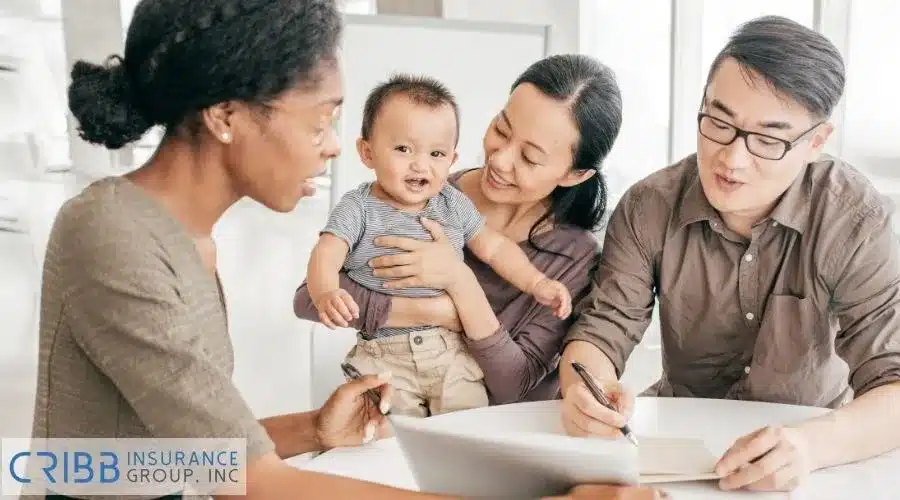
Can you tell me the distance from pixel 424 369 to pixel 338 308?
246 mm

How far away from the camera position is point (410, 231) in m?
1.77

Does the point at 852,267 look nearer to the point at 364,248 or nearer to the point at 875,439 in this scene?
the point at 875,439

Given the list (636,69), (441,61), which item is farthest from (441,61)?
(636,69)

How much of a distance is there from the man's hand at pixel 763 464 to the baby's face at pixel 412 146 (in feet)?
2.40

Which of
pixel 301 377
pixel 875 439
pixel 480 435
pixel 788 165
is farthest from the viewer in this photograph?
pixel 301 377

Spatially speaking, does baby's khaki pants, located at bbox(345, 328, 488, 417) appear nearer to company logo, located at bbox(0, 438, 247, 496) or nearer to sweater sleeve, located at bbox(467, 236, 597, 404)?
sweater sleeve, located at bbox(467, 236, 597, 404)

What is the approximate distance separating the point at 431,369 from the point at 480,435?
0.66 m

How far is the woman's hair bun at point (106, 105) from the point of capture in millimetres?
1149

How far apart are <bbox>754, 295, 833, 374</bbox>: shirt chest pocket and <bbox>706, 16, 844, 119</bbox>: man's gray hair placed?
0.35 meters

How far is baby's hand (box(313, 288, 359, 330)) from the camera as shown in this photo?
157 centimetres

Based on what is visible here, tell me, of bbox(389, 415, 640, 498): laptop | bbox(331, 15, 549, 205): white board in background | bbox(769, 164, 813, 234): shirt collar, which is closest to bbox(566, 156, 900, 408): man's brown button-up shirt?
bbox(769, 164, 813, 234): shirt collar

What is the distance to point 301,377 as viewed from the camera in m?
3.71

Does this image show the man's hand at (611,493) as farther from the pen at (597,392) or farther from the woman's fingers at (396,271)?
the woman's fingers at (396,271)

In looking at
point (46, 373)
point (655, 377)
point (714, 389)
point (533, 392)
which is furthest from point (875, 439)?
point (655, 377)
